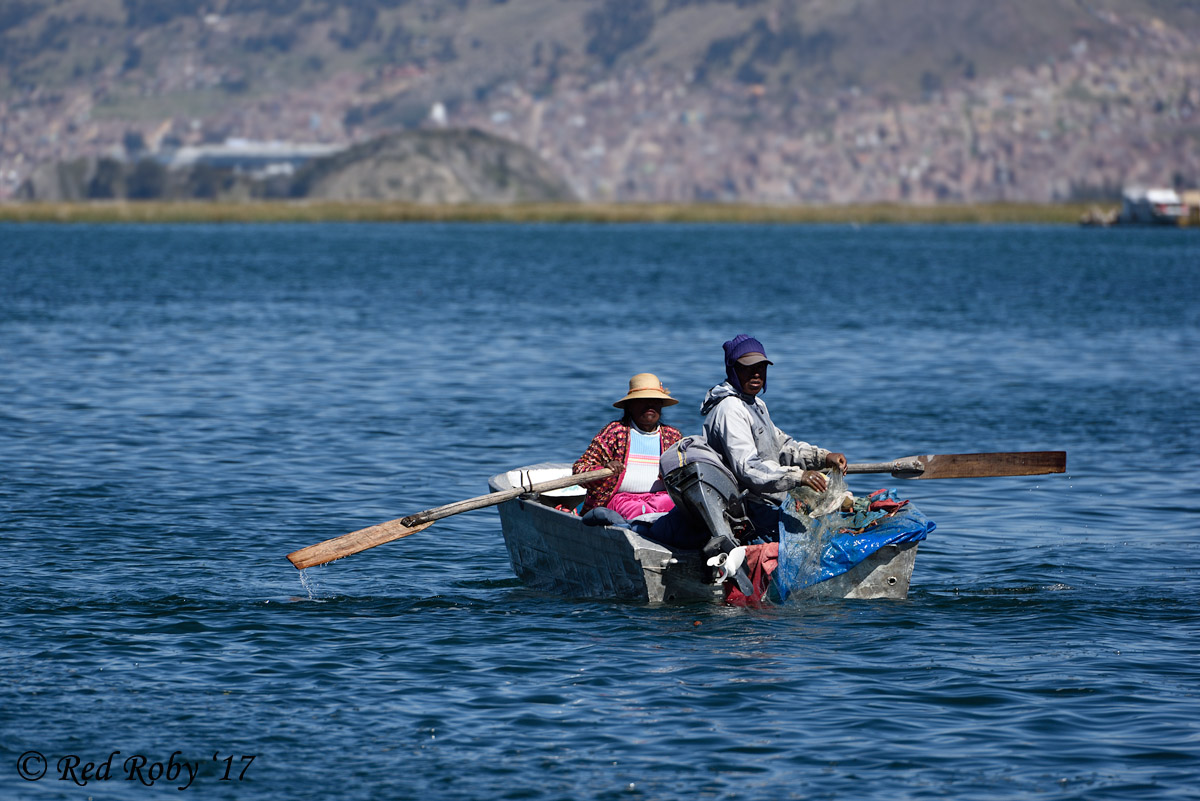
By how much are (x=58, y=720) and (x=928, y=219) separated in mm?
147439

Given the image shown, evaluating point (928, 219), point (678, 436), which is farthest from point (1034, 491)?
point (928, 219)

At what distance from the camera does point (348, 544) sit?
13.6 m

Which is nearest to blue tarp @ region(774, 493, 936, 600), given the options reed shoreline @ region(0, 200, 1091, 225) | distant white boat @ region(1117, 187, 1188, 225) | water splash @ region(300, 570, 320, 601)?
water splash @ region(300, 570, 320, 601)

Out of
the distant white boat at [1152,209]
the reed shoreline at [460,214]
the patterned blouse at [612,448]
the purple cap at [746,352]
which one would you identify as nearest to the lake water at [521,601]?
the patterned blouse at [612,448]

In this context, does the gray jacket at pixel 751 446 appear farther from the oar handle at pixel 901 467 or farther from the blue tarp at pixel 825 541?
the oar handle at pixel 901 467

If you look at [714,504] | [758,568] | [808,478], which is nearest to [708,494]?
[714,504]

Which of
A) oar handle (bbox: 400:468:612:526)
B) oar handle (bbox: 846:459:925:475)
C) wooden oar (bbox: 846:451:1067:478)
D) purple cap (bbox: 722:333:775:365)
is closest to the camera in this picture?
purple cap (bbox: 722:333:775:365)

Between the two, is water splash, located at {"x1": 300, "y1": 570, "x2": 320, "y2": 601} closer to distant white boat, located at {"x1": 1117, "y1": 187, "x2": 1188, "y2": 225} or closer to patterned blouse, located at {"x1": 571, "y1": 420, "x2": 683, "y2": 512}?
patterned blouse, located at {"x1": 571, "y1": 420, "x2": 683, "y2": 512}

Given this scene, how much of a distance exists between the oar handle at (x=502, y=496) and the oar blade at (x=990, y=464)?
2.65m

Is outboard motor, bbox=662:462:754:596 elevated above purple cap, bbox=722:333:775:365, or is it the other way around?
purple cap, bbox=722:333:775:365

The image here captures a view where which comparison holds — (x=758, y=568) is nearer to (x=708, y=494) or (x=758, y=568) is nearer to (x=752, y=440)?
(x=708, y=494)

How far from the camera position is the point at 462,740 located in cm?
1020

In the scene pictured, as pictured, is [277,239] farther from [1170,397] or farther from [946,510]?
[946,510]

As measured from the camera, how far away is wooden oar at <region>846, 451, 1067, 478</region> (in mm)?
13367
